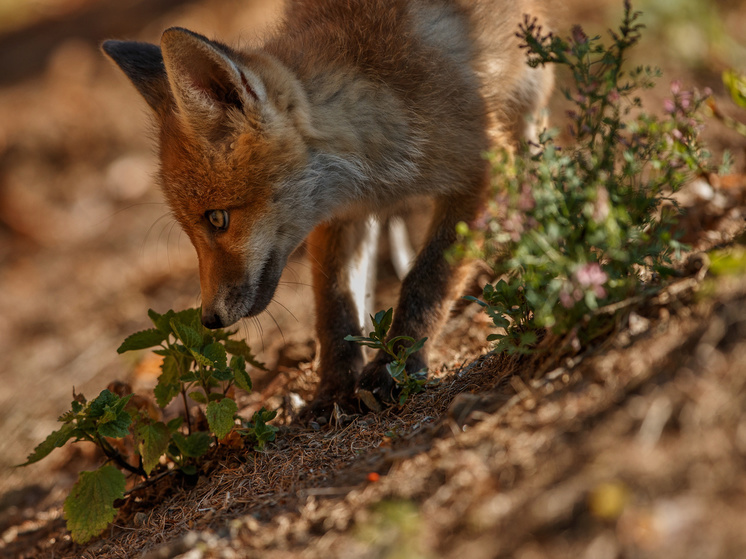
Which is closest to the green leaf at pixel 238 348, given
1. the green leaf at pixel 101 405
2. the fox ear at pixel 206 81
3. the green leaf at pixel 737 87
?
the green leaf at pixel 101 405

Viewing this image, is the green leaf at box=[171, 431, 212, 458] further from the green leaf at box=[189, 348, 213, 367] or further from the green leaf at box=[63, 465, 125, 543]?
the green leaf at box=[189, 348, 213, 367]

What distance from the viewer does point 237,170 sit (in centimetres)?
277

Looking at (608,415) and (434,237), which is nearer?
(608,415)

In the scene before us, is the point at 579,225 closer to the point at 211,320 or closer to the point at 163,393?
the point at 211,320

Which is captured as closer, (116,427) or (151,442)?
(116,427)

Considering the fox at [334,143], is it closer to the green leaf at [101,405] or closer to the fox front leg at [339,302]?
the fox front leg at [339,302]

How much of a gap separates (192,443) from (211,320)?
527 millimetres

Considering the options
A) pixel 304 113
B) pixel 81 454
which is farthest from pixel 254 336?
pixel 304 113

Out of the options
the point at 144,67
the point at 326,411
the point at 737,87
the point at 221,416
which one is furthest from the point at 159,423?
the point at 737,87

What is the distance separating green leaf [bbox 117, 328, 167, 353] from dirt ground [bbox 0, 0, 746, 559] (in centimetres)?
59

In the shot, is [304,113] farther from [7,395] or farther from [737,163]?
[7,395]

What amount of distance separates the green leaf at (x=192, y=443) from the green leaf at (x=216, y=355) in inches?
14.8

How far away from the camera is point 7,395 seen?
514 cm

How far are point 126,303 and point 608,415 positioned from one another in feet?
17.5
